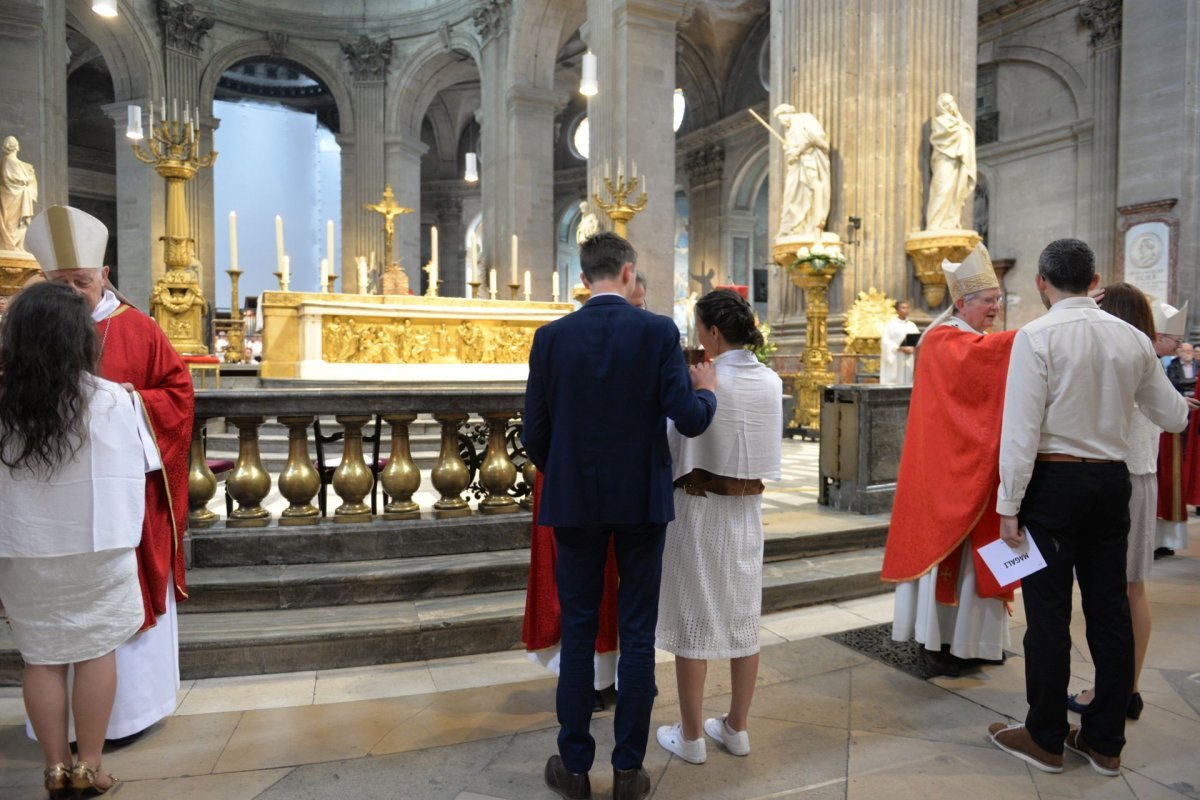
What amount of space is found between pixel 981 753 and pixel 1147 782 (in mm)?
467

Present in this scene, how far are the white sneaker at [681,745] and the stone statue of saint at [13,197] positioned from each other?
12.2 m

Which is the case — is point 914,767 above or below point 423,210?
below

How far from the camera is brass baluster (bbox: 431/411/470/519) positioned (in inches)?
155

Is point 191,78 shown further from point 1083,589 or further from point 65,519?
point 1083,589

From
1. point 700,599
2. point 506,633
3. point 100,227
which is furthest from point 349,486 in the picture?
point 700,599

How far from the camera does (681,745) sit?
8.43 ft

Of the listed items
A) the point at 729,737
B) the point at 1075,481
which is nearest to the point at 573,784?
the point at 729,737

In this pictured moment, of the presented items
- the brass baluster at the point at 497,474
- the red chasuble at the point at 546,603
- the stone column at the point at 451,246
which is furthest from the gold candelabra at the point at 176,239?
the stone column at the point at 451,246

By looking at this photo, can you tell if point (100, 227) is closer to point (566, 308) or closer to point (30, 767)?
point (30, 767)

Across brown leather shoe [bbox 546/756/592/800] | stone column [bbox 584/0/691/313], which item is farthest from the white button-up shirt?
stone column [bbox 584/0/691/313]

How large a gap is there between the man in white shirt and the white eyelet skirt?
9.13 ft

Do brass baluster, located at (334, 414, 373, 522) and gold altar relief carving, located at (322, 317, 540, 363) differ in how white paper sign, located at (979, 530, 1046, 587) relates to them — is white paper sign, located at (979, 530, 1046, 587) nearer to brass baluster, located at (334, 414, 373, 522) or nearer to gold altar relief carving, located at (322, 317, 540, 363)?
brass baluster, located at (334, 414, 373, 522)

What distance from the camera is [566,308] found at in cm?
1012

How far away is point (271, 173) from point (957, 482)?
25.7 m
